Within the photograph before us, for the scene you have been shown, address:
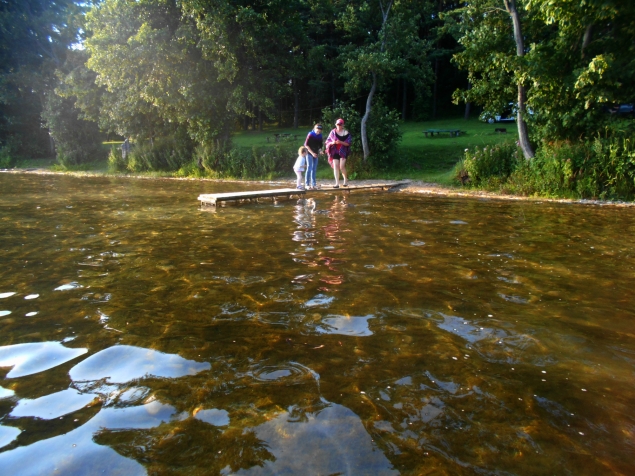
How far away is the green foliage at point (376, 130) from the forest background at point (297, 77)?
57mm

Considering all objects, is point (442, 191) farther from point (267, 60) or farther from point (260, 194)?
point (267, 60)

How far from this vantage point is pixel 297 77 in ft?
77.2

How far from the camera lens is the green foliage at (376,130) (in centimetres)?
1958

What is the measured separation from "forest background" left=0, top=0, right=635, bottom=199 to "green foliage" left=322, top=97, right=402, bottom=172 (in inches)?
2.2

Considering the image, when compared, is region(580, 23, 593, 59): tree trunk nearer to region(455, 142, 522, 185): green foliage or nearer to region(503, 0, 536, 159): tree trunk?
region(503, 0, 536, 159): tree trunk

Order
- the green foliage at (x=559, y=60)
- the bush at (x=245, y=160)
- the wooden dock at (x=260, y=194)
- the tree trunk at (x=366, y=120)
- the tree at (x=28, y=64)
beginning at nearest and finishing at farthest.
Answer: the green foliage at (x=559, y=60), the wooden dock at (x=260, y=194), the tree trunk at (x=366, y=120), the bush at (x=245, y=160), the tree at (x=28, y=64)

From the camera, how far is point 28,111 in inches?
1391

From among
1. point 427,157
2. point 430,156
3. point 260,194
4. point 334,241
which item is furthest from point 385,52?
point 334,241

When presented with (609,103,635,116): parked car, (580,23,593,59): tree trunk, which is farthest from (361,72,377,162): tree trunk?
(609,103,635,116): parked car

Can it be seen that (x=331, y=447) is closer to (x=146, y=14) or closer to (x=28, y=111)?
(x=146, y=14)

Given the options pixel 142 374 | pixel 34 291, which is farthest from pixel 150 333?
pixel 34 291

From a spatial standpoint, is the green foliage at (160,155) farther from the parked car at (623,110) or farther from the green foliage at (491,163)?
the parked car at (623,110)

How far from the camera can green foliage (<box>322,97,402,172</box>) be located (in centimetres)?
1958

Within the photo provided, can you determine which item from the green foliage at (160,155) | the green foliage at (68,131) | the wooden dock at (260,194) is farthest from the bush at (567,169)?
the green foliage at (68,131)
